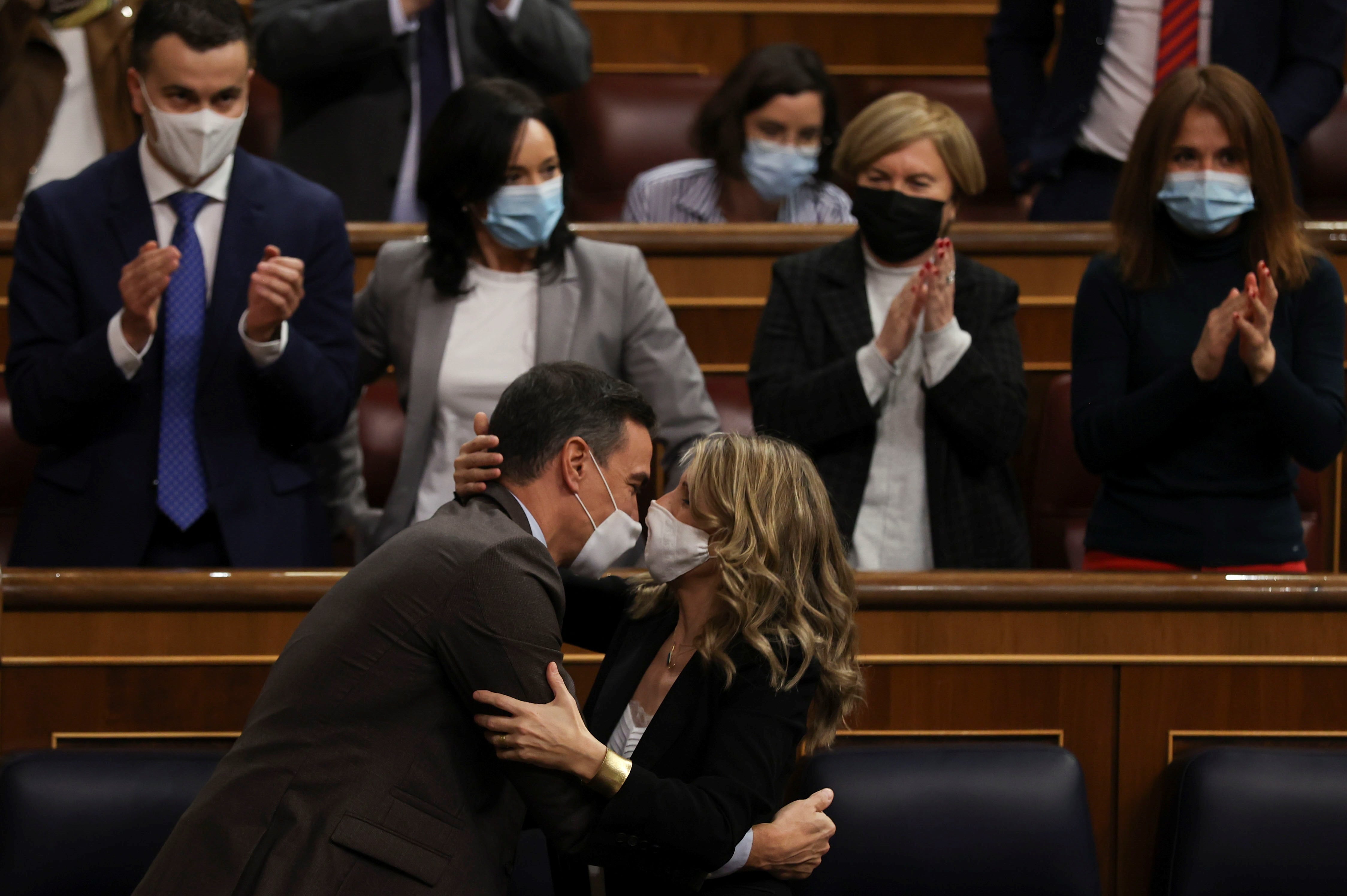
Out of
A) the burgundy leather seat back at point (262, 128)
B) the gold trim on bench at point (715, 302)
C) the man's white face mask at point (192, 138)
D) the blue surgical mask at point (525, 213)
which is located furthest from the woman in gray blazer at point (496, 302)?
the burgundy leather seat back at point (262, 128)

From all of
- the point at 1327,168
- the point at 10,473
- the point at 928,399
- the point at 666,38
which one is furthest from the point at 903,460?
the point at 666,38

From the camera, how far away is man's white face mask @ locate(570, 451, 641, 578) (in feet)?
4.26

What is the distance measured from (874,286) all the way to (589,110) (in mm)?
1345

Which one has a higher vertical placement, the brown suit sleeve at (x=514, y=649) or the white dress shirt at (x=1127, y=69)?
the white dress shirt at (x=1127, y=69)

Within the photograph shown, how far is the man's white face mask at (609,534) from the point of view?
1.30 m

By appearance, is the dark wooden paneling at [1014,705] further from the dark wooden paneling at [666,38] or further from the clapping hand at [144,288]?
the dark wooden paneling at [666,38]

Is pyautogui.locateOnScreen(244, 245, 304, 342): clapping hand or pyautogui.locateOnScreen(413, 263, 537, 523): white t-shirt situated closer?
pyautogui.locateOnScreen(244, 245, 304, 342): clapping hand

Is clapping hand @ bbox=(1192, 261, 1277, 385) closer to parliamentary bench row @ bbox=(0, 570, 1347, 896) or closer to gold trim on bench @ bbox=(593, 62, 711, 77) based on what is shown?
parliamentary bench row @ bbox=(0, 570, 1347, 896)

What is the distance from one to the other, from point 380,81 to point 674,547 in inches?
51.7

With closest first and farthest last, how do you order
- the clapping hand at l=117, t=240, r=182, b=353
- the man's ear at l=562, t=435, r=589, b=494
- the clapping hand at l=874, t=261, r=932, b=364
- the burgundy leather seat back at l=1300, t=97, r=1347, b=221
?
1. the man's ear at l=562, t=435, r=589, b=494
2. the clapping hand at l=117, t=240, r=182, b=353
3. the clapping hand at l=874, t=261, r=932, b=364
4. the burgundy leather seat back at l=1300, t=97, r=1347, b=221

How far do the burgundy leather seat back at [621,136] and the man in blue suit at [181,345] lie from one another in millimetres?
1277

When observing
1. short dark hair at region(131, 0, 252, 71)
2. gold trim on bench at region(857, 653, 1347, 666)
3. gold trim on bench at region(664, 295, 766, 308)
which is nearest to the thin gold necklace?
gold trim on bench at region(857, 653, 1347, 666)

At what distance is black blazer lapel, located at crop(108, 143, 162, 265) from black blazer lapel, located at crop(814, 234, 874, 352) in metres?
0.78

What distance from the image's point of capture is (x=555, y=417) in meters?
1.29
